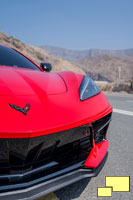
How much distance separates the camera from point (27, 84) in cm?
160

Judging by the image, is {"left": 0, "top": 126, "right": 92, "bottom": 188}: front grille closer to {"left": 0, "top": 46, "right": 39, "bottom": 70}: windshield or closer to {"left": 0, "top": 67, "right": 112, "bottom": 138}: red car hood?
{"left": 0, "top": 67, "right": 112, "bottom": 138}: red car hood

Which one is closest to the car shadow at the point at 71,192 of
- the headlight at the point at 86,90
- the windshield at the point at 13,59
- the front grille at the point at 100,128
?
the front grille at the point at 100,128

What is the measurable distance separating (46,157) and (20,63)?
66.5 inches

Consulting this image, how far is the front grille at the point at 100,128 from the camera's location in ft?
5.10

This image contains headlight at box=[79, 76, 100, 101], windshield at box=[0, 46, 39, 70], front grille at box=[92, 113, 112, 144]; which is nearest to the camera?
front grille at box=[92, 113, 112, 144]

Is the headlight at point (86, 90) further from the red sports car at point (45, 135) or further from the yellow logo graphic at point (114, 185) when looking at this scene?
the yellow logo graphic at point (114, 185)

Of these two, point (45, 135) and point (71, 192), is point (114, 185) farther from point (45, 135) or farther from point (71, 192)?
point (45, 135)

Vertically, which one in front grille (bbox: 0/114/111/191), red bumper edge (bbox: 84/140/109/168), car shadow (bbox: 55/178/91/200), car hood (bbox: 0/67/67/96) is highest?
car hood (bbox: 0/67/67/96)

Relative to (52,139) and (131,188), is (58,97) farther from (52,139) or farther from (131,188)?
(131,188)

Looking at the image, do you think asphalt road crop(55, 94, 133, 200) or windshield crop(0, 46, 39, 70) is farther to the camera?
windshield crop(0, 46, 39, 70)

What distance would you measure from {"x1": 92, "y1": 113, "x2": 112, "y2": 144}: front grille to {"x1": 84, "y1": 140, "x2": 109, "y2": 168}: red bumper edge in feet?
0.18

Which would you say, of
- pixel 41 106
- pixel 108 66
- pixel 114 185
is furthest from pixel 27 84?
pixel 108 66

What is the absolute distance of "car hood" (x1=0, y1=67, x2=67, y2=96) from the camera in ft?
4.71

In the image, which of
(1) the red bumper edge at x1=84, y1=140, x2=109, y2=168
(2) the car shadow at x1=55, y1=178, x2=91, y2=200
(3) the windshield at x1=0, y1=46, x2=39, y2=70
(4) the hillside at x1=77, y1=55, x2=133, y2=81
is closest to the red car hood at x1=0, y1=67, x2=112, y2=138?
(1) the red bumper edge at x1=84, y1=140, x2=109, y2=168
